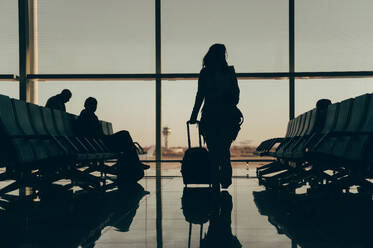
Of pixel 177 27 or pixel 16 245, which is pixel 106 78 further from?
pixel 16 245

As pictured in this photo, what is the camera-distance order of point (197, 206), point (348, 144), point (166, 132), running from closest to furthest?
point (348, 144)
point (197, 206)
point (166, 132)

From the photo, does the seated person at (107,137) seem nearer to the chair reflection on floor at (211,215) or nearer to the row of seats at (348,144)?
the chair reflection on floor at (211,215)

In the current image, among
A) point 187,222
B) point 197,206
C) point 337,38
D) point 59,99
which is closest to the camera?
point 187,222

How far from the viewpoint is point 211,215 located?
2449 mm

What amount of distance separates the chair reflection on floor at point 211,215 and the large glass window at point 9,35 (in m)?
5.16

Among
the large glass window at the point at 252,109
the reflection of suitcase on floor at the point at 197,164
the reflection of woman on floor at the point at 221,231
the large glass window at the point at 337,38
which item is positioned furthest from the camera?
the large glass window at the point at 252,109

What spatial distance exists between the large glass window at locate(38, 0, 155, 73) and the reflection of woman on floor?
5285 mm

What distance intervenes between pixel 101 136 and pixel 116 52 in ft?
11.6

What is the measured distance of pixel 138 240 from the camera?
1.77 meters

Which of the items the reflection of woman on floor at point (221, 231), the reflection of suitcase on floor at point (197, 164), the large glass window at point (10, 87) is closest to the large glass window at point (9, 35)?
the large glass window at point (10, 87)

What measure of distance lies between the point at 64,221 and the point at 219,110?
4.28 ft

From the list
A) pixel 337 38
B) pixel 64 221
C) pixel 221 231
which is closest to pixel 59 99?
pixel 64 221

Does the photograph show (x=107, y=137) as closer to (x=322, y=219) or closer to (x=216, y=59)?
(x=216, y=59)

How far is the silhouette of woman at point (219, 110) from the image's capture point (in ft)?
9.93
